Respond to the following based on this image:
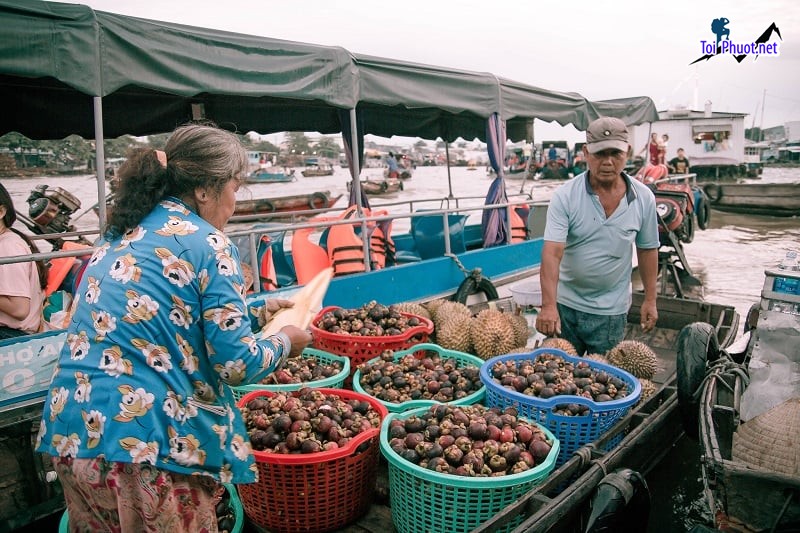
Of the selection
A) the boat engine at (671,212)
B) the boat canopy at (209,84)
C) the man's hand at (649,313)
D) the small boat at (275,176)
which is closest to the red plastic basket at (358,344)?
the man's hand at (649,313)

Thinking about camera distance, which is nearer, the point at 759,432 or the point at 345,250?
the point at 759,432

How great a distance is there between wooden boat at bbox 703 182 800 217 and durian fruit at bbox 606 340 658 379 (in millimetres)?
21919

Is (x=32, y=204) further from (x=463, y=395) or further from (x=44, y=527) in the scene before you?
(x=463, y=395)

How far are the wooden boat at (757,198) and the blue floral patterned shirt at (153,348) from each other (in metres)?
24.8

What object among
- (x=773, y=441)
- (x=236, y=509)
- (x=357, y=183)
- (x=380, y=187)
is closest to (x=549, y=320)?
(x=773, y=441)

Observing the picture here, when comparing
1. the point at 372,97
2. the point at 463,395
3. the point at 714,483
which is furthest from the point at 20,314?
the point at 714,483

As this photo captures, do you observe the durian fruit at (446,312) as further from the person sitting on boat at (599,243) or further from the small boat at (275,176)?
the small boat at (275,176)

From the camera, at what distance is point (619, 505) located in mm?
2018

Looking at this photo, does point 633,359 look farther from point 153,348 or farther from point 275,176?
point 275,176

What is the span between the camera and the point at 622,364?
360 centimetres

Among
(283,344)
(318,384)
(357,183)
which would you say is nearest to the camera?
(283,344)

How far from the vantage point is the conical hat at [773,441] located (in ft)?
7.19

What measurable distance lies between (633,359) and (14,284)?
417cm

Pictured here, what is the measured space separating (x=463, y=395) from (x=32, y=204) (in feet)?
20.8
